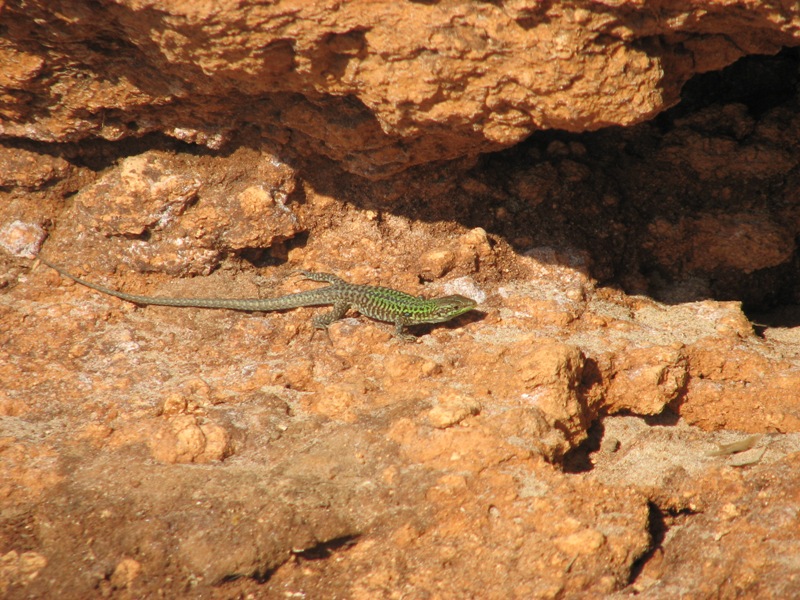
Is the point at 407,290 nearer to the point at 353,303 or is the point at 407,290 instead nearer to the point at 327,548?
the point at 353,303

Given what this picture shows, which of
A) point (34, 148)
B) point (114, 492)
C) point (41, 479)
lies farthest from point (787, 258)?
point (34, 148)

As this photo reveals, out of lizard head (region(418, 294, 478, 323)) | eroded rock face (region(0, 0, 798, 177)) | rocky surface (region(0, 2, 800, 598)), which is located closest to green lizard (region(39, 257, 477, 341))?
lizard head (region(418, 294, 478, 323))

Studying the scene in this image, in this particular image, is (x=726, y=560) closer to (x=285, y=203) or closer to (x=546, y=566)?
(x=546, y=566)

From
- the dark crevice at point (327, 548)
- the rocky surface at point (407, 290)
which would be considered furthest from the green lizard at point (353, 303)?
the dark crevice at point (327, 548)

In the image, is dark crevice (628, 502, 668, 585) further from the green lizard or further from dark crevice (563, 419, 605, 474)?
the green lizard

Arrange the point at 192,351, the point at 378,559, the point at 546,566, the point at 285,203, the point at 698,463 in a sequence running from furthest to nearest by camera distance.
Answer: the point at 285,203 → the point at 192,351 → the point at 698,463 → the point at 378,559 → the point at 546,566
